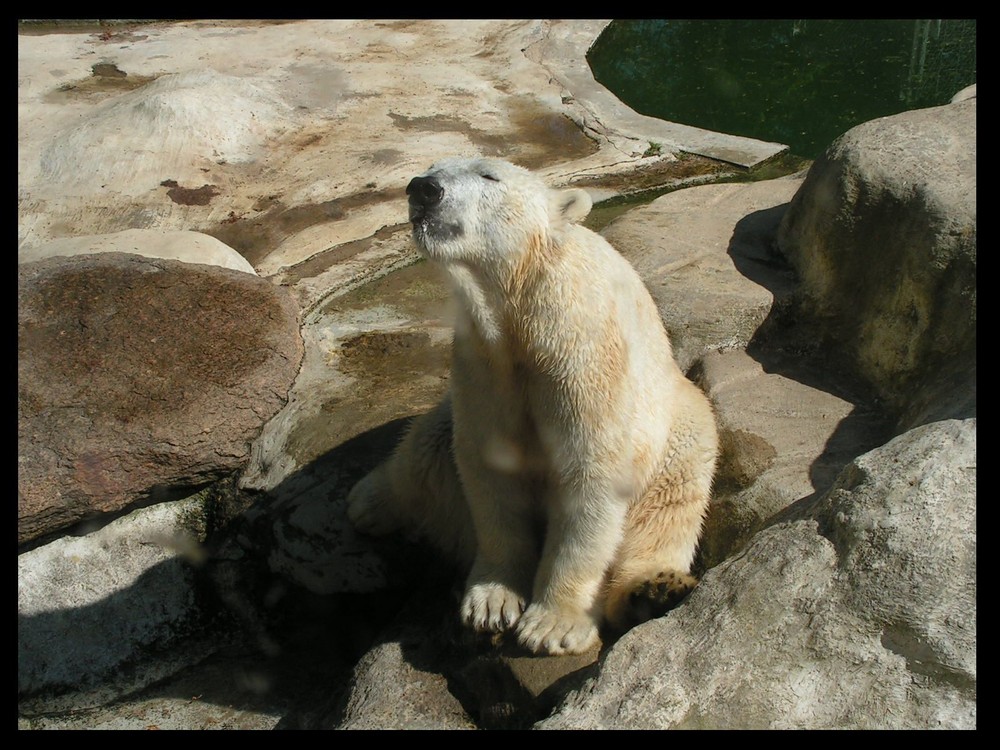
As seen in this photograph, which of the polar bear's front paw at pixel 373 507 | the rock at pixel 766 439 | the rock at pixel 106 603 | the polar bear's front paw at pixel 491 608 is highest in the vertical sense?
the rock at pixel 766 439

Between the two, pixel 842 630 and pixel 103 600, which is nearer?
pixel 842 630

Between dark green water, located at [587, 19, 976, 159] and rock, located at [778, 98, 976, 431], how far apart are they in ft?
13.7

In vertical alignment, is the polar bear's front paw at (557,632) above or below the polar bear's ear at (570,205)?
below

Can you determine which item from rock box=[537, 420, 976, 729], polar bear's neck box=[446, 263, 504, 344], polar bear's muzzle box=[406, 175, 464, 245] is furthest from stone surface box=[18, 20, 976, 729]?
polar bear's muzzle box=[406, 175, 464, 245]

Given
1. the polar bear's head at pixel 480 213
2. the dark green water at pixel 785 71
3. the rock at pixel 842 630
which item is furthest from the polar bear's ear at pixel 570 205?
the dark green water at pixel 785 71

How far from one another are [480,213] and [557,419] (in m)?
0.78

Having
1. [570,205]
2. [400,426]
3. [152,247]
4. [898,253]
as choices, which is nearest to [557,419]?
[570,205]

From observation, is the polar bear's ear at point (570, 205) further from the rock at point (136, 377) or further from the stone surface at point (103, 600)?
the stone surface at point (103, 600)

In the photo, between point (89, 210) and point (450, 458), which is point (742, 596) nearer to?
point (450, 458)

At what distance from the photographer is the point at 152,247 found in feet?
20.8

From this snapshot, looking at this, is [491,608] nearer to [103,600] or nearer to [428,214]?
[428,214]

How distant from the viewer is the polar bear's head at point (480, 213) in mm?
3188

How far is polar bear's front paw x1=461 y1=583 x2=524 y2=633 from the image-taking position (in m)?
3.66

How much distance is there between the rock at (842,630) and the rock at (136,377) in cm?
296
